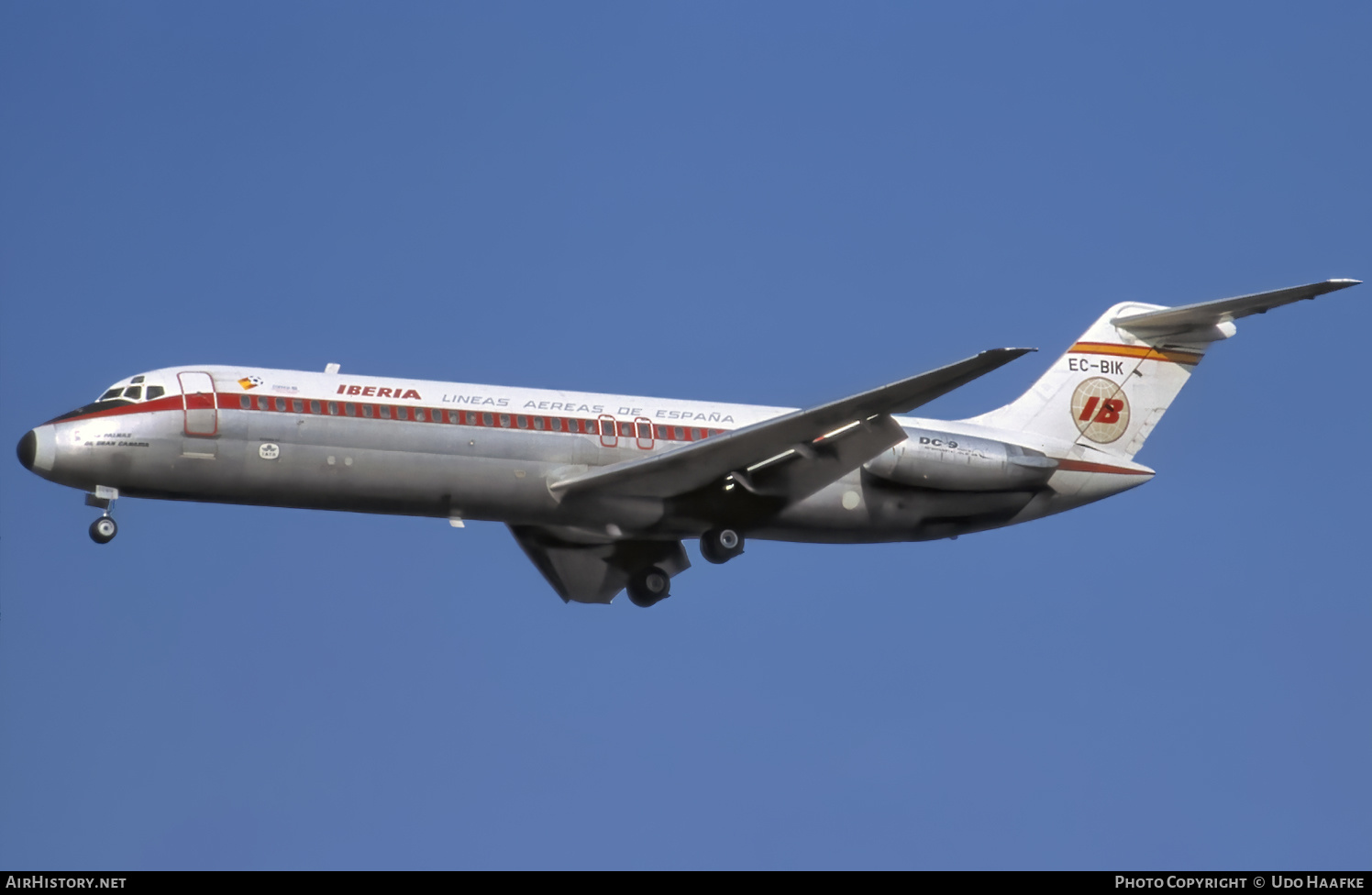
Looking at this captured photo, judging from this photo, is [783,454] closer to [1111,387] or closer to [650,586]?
[650,586]

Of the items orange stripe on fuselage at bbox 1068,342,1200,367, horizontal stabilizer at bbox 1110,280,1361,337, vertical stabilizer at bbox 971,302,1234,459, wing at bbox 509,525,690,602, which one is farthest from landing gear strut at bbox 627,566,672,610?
horizontal stabilizer at bbox 1110,280,1361,337

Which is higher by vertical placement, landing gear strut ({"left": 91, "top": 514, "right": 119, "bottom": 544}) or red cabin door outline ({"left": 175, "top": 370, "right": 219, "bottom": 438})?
red cabin door outline ({"left": 175, "top": 370, "right": 219, "bottom": 438})

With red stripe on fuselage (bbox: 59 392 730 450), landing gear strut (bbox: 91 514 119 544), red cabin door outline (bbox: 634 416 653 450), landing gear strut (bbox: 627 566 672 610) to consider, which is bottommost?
landing gear strut (bbox: 627 566 672 610)

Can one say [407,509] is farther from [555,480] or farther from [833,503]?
[833,503]

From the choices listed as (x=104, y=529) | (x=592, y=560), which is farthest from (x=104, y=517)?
(x=592, y=560)

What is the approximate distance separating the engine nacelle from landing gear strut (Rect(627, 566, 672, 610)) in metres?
5.10

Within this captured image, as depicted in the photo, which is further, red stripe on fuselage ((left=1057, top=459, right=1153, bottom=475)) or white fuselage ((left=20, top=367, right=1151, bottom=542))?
red stripe on fuselage ((left=1057, top=459, right=1153, bottom=475))

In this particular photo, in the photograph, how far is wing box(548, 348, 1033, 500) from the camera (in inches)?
1209

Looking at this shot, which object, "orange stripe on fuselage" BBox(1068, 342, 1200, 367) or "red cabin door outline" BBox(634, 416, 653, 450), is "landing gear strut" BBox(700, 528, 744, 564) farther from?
"orange stripe on fuselage" BBox(1068, 342, 1200, 367)

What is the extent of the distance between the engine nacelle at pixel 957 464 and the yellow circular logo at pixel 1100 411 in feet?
5.73

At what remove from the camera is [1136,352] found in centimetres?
3594

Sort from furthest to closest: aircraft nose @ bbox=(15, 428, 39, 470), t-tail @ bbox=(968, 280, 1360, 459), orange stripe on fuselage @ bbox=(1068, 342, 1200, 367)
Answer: orange stripe on fuselage @ bbox=(1068, 342, 1200, 367)
t-tail @ bbox=(968, 280, 1360, 459)
aircraft nose @ bbox=(15, 428, 39, 470)

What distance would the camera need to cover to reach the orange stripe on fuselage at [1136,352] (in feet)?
118
